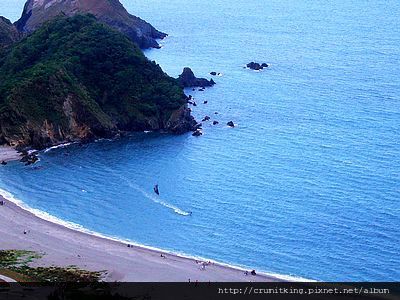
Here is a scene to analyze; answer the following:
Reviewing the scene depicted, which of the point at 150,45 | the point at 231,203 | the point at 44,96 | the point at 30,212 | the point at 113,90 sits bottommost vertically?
the point at 30,212

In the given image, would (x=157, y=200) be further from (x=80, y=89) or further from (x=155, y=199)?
Answer: (x=80, y=89)

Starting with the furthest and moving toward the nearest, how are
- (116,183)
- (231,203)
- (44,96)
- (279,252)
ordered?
(44,96) → (116,183) → (231,203) → (279,252)

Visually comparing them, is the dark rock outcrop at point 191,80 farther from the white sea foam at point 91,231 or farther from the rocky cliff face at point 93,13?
the white sea foam at point 91,231

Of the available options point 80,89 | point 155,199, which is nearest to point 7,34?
point 80,89

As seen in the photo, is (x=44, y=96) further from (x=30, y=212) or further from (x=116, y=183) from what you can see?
(x=30, y=212)

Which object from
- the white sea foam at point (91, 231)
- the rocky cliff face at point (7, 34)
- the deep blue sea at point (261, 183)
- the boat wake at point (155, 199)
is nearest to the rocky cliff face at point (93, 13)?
the rocky cliff face at point (7, 34)

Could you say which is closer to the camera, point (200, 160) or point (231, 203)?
point (231, 203)

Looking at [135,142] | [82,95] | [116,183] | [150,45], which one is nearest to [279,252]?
[116,183]
